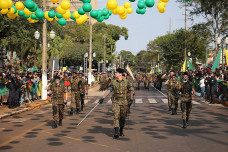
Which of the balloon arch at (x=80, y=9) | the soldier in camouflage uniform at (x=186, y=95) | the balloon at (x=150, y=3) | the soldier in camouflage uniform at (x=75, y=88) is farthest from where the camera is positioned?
the soldier in camouflage uniform at (x=75, y=88)

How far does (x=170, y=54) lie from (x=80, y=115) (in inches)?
1901

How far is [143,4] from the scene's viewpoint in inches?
590

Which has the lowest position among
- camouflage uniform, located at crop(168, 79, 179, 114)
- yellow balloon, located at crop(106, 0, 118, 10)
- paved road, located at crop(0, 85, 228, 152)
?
paved road, located at crop(0, 85, 228, 152)

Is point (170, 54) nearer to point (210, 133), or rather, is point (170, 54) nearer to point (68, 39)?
point (68, 39)

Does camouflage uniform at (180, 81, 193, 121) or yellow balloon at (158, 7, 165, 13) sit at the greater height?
yellow balloon at (158, 7, 165, 13)

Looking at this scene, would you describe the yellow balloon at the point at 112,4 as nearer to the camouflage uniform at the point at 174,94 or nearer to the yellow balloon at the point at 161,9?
the yellow balloon at the point at 161,9

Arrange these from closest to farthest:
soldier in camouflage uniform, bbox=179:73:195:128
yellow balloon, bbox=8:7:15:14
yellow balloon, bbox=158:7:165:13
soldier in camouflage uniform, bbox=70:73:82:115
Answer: soldier in camouflage uniform, bbox=179:73:195:128
yellow balloon, bbox=158:7:165:13
yellow balloon, bbox=8:7:15:14
soldier in camouflage uniform, bbox=70:73:82:115

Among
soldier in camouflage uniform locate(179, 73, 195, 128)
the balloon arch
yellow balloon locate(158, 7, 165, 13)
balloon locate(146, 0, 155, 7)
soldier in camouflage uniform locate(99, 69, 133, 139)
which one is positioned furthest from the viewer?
yellow balloon locate(158, 7, 165, 13)

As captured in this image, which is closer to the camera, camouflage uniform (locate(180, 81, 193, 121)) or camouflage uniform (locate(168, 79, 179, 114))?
camouflage uniform (locate(180, 81, 193, 121))

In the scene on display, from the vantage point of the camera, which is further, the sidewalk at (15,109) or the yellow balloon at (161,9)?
the sidewalk at (15,109)

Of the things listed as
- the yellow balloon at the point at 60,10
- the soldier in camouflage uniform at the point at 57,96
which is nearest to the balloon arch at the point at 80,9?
the yellow balloon at the point at 60,10

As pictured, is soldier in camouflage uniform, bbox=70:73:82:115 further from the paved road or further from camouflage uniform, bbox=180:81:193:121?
camouflage uniform, bbox=180:81:193:121

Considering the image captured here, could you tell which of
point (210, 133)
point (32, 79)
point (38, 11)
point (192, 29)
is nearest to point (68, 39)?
point (192, 29)

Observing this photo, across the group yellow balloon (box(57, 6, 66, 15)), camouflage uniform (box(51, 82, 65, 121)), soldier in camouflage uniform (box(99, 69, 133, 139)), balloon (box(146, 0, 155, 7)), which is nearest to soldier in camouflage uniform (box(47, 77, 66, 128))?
camouflage uniform (box(51, 82, 65, 121))
